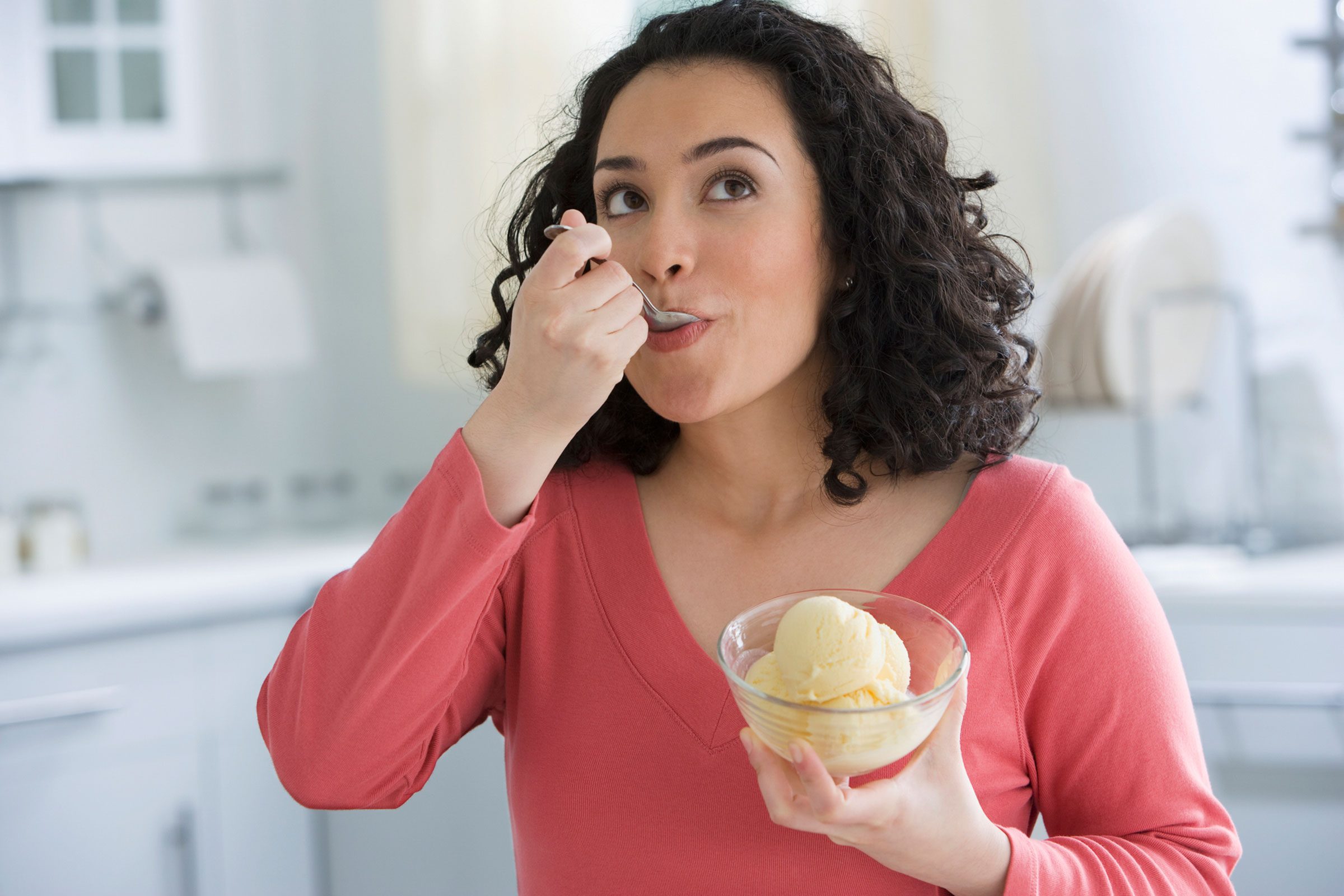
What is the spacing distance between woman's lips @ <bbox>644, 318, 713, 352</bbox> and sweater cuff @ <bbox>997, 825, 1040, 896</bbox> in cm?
43

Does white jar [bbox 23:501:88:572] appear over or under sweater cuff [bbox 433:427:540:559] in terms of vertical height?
under

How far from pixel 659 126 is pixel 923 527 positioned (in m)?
0.41

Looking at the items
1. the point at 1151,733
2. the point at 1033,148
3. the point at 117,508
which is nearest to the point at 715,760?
the point at 1151,733

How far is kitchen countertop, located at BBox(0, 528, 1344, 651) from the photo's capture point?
167 cm

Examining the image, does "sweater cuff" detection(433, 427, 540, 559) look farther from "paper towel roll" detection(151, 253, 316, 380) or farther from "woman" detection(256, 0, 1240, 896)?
"paper towel roll" detection(151, 253, 316, 380)

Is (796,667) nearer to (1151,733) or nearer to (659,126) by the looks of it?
(1151,733)

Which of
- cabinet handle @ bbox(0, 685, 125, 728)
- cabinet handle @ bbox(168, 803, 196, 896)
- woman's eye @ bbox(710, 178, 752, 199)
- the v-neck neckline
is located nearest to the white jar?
cabinet handle @ bbox(0, 685, 125, 728)

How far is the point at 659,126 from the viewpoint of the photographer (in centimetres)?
93

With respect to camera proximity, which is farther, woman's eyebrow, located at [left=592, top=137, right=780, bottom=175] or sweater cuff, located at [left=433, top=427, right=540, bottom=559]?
woman's eyebrow, located at [left=592, top=137, right=780, bottom=175]

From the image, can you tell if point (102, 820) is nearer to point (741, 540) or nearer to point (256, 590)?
point (256, 590)

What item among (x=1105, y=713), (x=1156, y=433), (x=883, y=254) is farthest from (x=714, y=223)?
(x=1156, y=433)

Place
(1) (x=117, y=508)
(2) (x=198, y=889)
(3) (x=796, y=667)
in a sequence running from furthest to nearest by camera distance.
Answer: (1) (x=117, y=508) < (2) (x=198, y=889) < (3) (x=796, y=667)

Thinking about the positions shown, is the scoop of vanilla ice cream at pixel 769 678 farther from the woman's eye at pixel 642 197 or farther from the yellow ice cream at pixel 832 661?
the woman's eye at pixel 642 197

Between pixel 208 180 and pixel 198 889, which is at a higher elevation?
pixel 208 180
